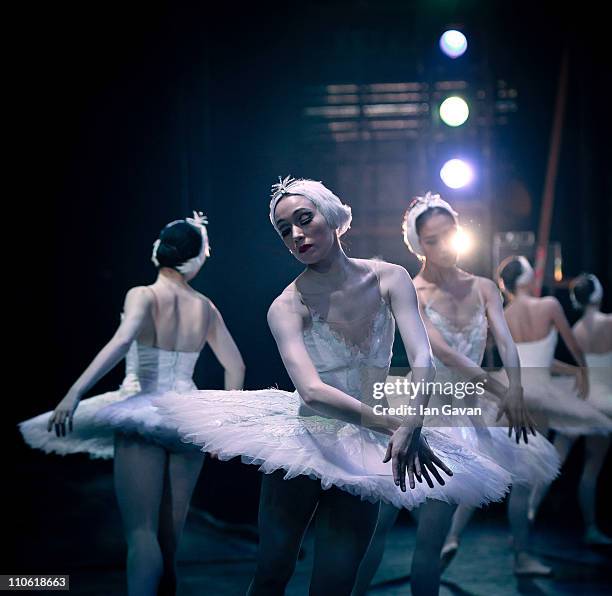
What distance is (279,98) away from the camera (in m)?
6.68

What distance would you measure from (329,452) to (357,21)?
6.36 m

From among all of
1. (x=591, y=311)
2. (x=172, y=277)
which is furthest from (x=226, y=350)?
(x=591, y=311)

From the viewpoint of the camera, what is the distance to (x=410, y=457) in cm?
255

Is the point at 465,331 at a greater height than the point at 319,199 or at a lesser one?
lesser

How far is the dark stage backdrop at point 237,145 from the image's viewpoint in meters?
6.28

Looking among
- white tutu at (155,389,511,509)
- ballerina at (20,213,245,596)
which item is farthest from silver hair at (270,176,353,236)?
ballerina at (20,213,245,596)

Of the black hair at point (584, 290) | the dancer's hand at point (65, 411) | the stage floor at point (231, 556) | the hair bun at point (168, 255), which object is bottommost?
the stage floor at point (231, 556)

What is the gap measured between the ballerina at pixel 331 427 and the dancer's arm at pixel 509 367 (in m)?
0.80

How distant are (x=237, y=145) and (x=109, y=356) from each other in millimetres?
2929

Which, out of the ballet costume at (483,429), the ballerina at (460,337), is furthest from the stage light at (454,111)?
the ballet costume at (483,429)

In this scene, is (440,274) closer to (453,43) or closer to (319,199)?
(319,199)

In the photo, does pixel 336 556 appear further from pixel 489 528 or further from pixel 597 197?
pixel 597 197

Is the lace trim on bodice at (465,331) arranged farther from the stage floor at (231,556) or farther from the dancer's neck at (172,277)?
the stage floor at (231,556)

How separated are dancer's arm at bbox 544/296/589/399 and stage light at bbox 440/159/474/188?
1325 mm
